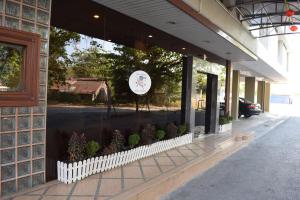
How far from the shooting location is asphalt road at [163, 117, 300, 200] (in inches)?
193

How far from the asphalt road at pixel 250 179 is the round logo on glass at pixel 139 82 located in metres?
2.43

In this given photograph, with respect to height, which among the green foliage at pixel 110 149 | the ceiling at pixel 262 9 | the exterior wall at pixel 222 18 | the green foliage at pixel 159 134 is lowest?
the green foliage at pixel 110 149

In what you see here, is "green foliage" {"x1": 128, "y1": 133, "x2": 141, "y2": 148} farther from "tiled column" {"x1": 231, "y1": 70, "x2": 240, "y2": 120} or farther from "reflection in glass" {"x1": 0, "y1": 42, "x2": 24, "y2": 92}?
"tiled column" {"x1": 231, "y1": 70, "x2": 240, "y2": 120}

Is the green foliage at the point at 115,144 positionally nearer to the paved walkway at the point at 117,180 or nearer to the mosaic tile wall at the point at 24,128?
the paved walkway at the point at 117,180

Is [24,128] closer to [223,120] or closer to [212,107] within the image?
[212,107]

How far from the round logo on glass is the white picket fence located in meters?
1.33

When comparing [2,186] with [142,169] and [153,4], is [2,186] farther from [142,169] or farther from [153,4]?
[153,4]

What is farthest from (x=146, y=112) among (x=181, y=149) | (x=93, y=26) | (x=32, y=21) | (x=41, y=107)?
(x=32, y=21)

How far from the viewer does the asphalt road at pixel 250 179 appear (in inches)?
193

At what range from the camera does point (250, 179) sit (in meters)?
5.82

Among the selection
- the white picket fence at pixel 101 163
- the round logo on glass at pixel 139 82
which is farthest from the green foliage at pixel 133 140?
the round logo on glass at pixel 139 82

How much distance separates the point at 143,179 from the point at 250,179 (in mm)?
2318

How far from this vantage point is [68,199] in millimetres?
3969

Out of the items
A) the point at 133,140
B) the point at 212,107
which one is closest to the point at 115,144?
the point at 133,140
